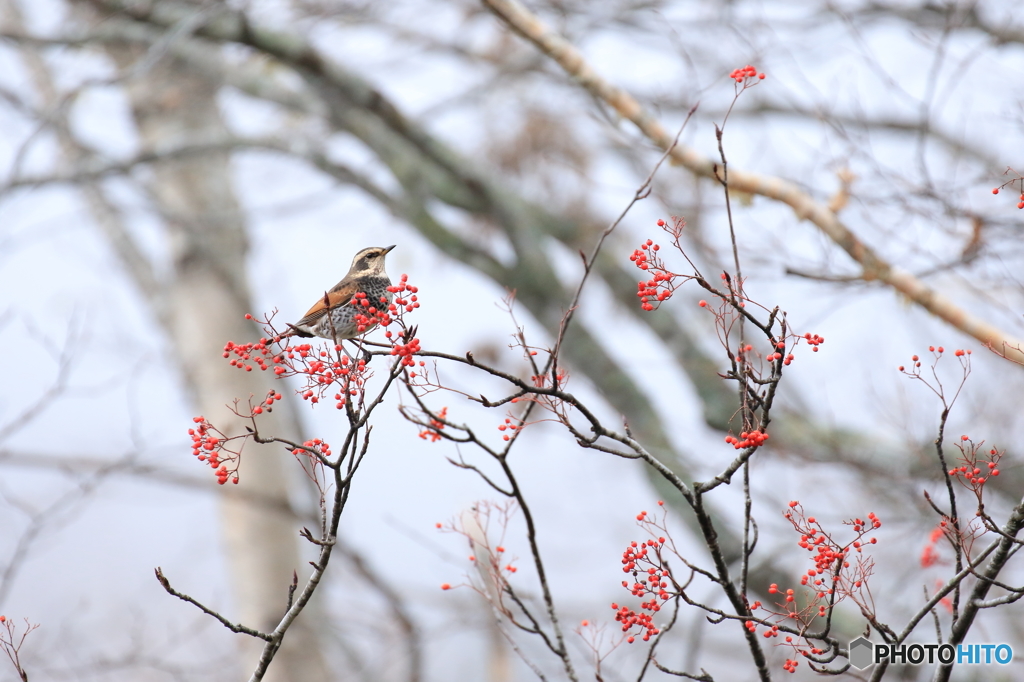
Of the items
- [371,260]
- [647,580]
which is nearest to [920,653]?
[647,580]

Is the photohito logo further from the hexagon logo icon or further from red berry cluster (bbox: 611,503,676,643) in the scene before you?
red berry cluster (bbox: 611,503,676,643)

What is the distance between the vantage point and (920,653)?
8.25ft

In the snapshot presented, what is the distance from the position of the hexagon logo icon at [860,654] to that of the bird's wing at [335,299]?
6.13 feet

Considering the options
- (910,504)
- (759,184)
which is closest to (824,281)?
(759,184)

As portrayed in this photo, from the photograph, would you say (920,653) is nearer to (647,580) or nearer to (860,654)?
(860,654)

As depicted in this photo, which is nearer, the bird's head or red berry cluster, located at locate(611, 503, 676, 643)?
red berry cluster, located at locate(611, 503, 676, 643)

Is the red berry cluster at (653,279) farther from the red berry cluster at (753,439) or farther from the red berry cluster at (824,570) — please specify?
the red berry cluster at (824,570)

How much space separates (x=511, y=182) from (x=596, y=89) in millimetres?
4354

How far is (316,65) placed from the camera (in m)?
6.18

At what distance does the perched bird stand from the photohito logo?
162 cm

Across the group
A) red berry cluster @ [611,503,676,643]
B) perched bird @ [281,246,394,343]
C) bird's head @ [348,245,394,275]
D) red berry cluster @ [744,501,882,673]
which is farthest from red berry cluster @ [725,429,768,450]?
bird's head @ [348,245,394,275]

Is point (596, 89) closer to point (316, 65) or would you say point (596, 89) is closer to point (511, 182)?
point (316, 65)

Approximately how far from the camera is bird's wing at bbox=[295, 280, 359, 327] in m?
2.58

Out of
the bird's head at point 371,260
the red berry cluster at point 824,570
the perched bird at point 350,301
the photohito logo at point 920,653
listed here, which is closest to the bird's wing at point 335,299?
the perched bird at point 350,301
